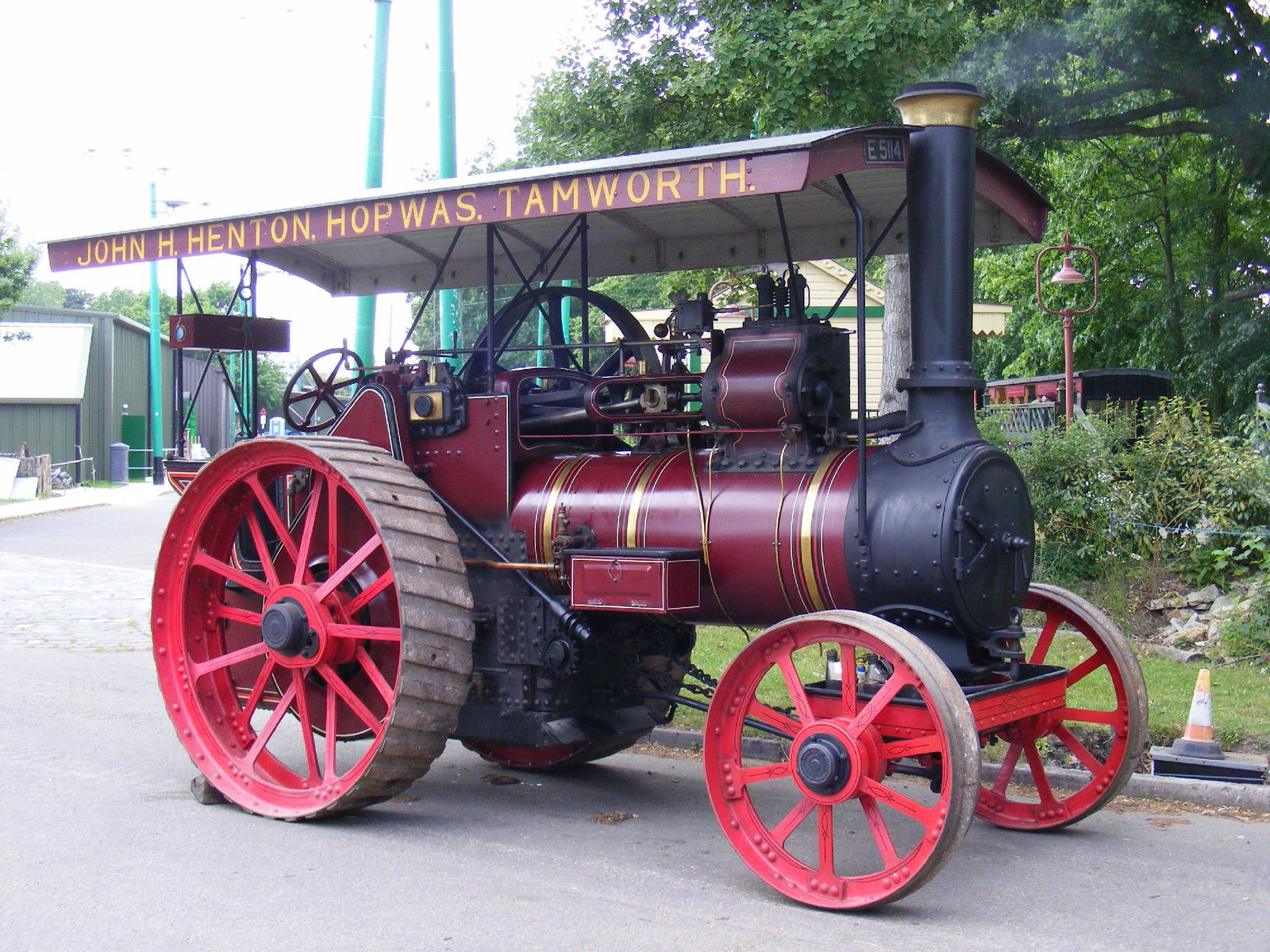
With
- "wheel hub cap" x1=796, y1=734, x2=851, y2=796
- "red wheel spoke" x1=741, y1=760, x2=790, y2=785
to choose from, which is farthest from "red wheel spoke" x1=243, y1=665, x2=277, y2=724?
"wheel hub cap" x1=796, y1=734, x2=851, y2=796

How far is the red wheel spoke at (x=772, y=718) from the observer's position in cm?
436

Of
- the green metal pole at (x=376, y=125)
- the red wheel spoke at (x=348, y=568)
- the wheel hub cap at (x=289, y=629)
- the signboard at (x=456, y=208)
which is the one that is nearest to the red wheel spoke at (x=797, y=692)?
the signboard at (x=456, y=208)

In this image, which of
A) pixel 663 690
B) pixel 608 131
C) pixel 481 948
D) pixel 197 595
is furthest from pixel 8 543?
pixel 481 948

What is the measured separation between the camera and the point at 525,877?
449 centimetres

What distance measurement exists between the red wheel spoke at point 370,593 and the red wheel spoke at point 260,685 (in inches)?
16.2

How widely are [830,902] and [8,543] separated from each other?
15.0m

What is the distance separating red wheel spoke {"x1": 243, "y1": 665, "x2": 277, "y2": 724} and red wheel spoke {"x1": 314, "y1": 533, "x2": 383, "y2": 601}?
399 millimetres

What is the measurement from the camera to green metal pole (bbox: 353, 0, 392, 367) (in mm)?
11102

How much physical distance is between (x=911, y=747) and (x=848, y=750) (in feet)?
0.64

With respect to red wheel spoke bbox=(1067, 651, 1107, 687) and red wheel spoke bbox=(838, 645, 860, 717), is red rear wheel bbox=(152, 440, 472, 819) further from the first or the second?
red wheel spoke bbox=(1067, 651, 1107, 687)

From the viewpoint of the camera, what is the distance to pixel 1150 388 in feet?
65.9

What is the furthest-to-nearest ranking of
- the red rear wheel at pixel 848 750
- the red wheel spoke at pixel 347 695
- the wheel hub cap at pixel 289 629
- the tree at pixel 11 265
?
the tree at pixel 11 265, the wheel hub cap at pixel 289 629, the red wheel spoke at pixel 347 695, the red rear wheel at pixel 848 750

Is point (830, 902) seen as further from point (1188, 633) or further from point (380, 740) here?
point (1188, 633)

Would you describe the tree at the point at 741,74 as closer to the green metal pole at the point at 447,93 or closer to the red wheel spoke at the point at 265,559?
the green metal pole at the point at 447,93
